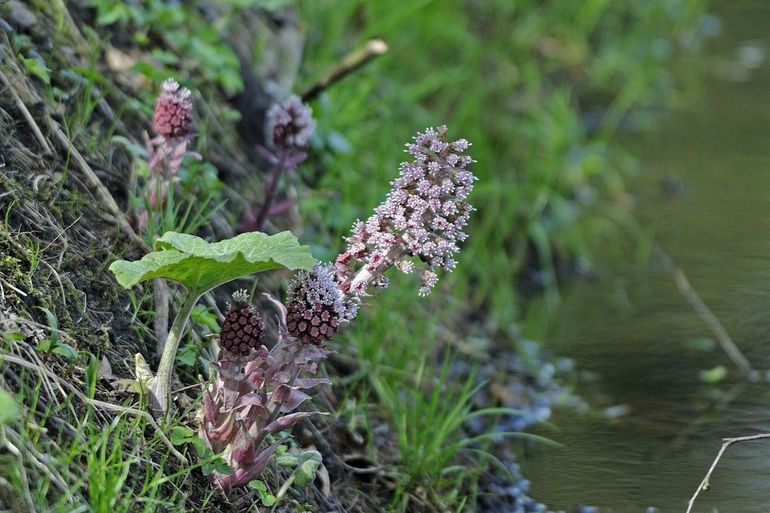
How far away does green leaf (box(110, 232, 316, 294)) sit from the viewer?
211 centimetres

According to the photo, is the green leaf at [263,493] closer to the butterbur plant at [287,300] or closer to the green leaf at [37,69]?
the butterbur plant at [287,300]

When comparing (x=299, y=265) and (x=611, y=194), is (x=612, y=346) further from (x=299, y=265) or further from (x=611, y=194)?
(x=299, y=265)

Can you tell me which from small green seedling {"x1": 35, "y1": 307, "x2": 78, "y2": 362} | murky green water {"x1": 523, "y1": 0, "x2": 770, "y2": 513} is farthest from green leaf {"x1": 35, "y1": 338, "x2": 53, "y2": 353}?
murky green water {"x1": 523, "y1": 0, "x2": 770, "y2": 513}

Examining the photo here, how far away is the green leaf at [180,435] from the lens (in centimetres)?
227

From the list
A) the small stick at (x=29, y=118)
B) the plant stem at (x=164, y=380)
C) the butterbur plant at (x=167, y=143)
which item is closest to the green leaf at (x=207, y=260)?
the plant stem at (x=164, y=380)

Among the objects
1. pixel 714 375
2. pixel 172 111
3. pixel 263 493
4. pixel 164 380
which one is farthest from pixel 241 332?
pixel 714 375

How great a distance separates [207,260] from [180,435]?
1.23ft

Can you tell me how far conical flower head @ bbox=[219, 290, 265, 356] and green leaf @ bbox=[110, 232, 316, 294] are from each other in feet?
0.23

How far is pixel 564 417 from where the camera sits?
3436 millimetres

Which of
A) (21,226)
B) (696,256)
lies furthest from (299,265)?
(696,256)

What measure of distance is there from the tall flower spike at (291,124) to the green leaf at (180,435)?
103cm

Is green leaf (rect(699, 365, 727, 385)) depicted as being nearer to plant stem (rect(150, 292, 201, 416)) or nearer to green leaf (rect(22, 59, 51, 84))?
plant stem (rect(150, 292, 201, 416))

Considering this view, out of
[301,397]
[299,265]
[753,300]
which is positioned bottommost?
[301,397]

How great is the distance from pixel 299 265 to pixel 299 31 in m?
2.65
